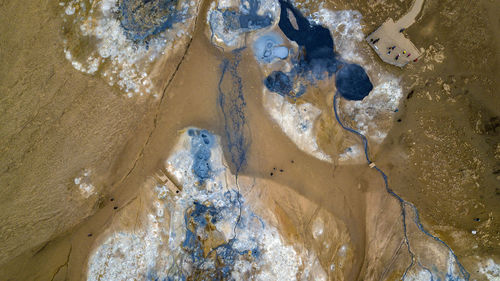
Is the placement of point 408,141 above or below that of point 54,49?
below

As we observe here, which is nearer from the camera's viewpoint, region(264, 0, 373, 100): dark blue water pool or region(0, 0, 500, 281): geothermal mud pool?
region(0, 0, 500, 281): geothermal mud pool

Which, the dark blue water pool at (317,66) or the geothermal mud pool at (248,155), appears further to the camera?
the dark blue water pool at (317,66)

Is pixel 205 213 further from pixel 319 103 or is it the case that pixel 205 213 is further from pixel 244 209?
pixel 319 103

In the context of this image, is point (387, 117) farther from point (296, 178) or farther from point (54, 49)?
point (54, 49)

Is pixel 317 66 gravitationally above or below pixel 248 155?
above

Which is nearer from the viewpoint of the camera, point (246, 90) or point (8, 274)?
point (8, 274)

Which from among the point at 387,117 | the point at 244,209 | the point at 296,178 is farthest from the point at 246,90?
the point at 387,117

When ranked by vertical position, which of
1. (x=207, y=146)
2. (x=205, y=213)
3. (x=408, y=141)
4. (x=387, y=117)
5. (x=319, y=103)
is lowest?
(x=408, y=141)
